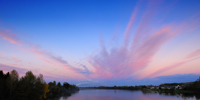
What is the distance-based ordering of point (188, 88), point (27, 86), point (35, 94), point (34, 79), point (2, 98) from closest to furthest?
point (2, 98), point (27, 86), point (35, 94), point (34, 79), point (188, 88)

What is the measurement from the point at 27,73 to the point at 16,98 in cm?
1427

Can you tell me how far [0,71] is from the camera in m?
61.3

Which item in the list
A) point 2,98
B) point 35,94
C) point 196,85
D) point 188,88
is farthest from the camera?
point 188,88

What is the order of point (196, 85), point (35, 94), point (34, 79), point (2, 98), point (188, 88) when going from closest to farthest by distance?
point (2, 98), point (35, 94), point (34, 79), point (196, 85), point (188, 88)

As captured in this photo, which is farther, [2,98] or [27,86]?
[27,86]

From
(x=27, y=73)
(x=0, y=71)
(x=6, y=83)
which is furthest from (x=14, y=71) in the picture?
(x=0, y=71)

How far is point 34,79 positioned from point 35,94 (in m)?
7.42

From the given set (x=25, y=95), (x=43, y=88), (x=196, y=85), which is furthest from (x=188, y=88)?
(x=25, y=95)

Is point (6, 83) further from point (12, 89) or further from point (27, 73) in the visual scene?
point (27, 73)

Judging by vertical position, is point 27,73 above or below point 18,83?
above

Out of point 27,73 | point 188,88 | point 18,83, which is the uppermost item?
point 27,73

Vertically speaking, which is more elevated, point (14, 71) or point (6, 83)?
point (14, 71)

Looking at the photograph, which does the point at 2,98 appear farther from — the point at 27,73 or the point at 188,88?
the point at 188,88

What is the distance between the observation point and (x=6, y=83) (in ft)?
168
